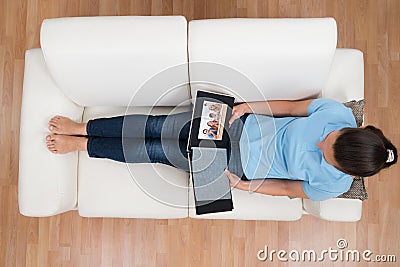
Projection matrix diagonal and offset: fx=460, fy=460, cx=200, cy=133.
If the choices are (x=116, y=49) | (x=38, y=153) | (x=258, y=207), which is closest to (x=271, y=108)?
(x=258, y=207)

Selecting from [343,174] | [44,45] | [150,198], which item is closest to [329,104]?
[343,174]

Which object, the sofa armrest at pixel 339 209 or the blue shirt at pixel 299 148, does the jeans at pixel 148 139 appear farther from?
the sofa armrest at pixel 339 209

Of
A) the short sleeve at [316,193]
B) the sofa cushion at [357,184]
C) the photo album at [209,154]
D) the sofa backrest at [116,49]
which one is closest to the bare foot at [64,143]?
the sofa backrest at [116,49]

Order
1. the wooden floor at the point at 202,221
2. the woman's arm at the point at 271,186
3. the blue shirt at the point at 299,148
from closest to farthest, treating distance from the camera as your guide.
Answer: the blue shirt at the point at 299,148
the woman's arm at the point at 271,186
the wooden floor at the point at 202,221

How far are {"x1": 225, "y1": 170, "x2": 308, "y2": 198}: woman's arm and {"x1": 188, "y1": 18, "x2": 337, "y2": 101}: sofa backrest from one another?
326 millimetres

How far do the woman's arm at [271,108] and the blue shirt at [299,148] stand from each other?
0.03m

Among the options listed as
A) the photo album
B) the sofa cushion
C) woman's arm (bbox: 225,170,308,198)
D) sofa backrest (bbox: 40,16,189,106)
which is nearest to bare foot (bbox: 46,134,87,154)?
sofa backrest (bbox: 40,16,189,106)

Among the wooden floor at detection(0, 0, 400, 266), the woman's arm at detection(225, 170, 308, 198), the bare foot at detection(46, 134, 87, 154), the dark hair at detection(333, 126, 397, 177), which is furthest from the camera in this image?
the wooden floor at detection(0, 0, 400, 266)

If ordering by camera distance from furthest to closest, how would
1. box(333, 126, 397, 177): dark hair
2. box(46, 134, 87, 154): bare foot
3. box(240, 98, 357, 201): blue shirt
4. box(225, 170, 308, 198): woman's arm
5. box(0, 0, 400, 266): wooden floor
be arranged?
box(0, 0, 400, 266): wooden floor, box(46, 134, 87, 154): bare foot, box(225, 170, 308, 198): woman's arm, box(240, 98, 357, 201): blue shirt, box(333, 126, 397, 177): dark hair

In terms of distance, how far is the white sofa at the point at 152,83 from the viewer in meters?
1.40

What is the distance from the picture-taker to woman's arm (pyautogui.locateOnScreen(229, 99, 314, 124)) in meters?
1.51

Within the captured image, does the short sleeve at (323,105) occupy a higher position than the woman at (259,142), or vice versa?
the short sleeve at (323,105)

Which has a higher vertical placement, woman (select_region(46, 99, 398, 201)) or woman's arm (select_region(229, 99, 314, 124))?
woman's arm (select_region(229, 99, 314, 124))

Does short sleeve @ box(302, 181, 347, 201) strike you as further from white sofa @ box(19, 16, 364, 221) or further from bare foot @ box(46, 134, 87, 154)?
bare foot @ box(46, 134, 87, 154)
